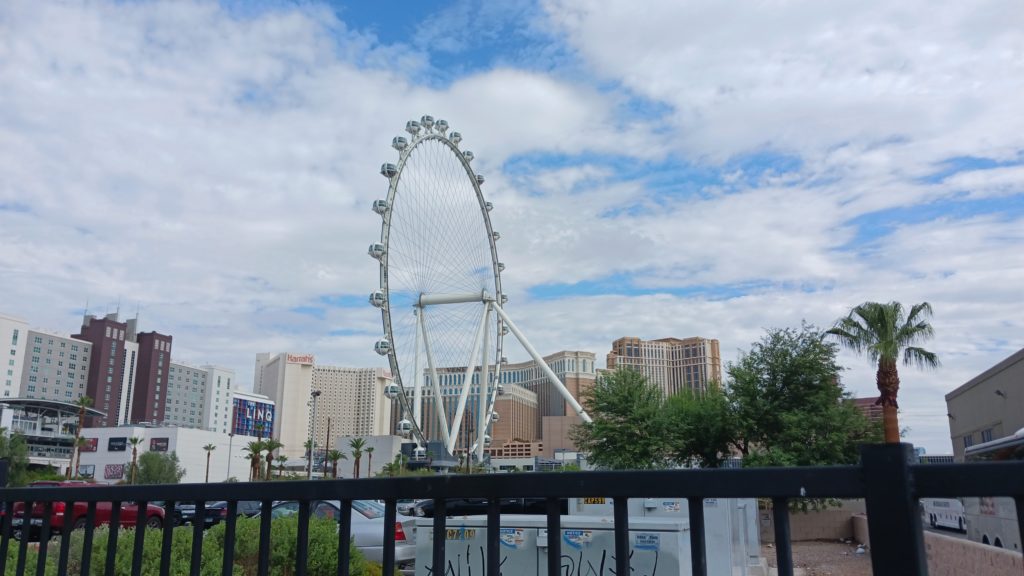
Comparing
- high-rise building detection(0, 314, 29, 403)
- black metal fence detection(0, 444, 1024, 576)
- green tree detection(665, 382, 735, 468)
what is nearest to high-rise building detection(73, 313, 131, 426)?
high-rise building detection(0, 314, 29, 403)

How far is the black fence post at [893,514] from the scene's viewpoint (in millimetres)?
1772

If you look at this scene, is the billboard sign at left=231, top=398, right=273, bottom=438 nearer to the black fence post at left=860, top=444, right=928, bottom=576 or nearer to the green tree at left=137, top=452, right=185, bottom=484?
the green tree at left=137, top=452, right=185, bottom=484

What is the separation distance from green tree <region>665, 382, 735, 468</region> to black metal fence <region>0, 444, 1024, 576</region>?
122ft

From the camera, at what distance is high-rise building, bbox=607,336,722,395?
167m

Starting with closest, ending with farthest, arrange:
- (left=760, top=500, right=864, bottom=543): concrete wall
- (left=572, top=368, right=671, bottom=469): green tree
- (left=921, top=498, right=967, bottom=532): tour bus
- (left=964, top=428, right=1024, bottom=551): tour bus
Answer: (left=964, top=428, right=1024, bottom=551): tour bus → (left=921, top=498, right=967, bottom=532): tour bus → (left=760, top=500, right=864, bottom=543): concrete wall → (left=572, top=368, right=671, bottom=469): green tree

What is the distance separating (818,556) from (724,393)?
1786 cm

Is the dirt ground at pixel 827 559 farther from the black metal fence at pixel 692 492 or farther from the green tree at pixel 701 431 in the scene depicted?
the black metal fence at pixel 692 492

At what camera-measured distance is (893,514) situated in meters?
1.79

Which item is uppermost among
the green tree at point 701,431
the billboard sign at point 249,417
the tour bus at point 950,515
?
the billboard sign at point 249,417

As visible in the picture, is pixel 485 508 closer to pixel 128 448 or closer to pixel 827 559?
pixel 827 559

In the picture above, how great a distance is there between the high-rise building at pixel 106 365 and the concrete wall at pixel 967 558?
153413mm

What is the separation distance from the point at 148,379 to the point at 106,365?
8024 mm

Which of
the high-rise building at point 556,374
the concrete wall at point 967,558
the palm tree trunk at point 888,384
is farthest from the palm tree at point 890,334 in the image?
the high-rise building at point 556,374

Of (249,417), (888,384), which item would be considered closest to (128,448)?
(249,417)
